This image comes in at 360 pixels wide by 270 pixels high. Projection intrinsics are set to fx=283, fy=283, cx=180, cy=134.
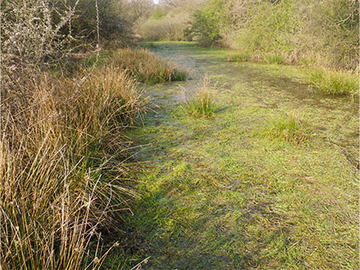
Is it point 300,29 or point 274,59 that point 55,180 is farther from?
point 274,59

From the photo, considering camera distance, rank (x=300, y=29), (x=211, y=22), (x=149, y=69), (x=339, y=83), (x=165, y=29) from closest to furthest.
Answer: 1. (x=339, y=83)
2. (x=149, y=69)
3. (x=300, y=29)
4. (x=211, y=22)
5. (x=165, y=29)

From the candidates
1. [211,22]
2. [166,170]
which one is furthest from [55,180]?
[211,22]

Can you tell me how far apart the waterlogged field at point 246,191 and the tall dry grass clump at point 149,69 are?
6.47 ft

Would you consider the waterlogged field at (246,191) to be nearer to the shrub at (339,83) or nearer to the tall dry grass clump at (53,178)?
the tall dry grass clump at (53,178)

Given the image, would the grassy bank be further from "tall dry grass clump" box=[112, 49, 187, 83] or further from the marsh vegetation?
"tall dry grass clump" box=[112, 49, 187, 83]

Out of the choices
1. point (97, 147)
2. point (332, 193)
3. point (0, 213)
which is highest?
point (0, 213)

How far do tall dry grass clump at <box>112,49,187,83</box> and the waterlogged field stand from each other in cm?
197

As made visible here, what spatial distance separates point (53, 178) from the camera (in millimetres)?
1523

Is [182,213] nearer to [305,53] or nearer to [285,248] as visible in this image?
[285,248]

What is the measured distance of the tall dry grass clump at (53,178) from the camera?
108cm

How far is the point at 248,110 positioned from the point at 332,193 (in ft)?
7.08

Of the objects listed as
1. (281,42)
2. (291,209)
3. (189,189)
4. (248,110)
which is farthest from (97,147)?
(281,42)

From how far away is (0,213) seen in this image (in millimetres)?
1066

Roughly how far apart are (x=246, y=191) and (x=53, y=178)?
4.56 ft
